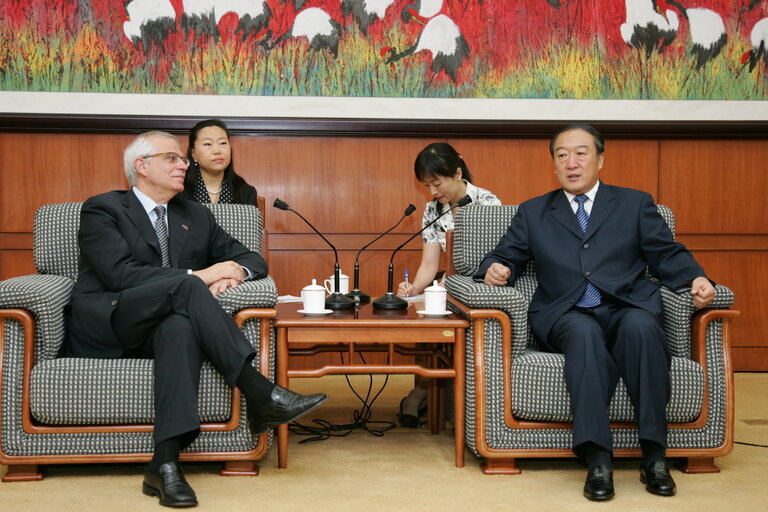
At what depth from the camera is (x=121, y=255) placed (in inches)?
97.2

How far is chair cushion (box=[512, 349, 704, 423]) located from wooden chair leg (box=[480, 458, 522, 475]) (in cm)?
16

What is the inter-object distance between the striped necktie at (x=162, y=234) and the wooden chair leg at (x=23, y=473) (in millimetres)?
765

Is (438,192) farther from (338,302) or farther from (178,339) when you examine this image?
(178,339)

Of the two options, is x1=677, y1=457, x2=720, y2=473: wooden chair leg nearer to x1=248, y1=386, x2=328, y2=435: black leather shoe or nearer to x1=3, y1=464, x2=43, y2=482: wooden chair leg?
x1=248, y1=386, x2=328, y2=435: black leather shoe

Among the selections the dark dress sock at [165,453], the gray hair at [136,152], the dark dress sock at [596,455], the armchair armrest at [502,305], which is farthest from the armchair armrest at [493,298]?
the gray hair at [136,152]

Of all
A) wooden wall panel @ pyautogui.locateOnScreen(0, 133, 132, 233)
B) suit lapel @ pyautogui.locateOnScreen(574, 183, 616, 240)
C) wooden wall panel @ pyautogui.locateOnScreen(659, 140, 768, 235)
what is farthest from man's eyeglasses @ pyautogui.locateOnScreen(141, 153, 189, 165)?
wooden wall panel @ pyautogui.locateOnScreen(659, 140, 768, 235)

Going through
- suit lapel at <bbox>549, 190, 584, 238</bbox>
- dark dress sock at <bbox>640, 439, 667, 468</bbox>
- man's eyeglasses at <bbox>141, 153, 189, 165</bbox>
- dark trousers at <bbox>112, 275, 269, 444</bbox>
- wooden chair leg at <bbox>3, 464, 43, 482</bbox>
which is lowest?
wooden chair leg at <bbox>3, 464, 43, 482</bbox>

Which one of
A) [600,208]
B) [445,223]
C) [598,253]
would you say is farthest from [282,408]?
Result: [445,223]

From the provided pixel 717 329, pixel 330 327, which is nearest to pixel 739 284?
pixel 717 329

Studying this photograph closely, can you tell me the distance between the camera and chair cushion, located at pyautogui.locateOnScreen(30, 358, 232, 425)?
229cm

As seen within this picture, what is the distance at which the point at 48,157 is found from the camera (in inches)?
163

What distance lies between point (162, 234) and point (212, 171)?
98cm

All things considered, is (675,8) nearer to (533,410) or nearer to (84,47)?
(533,410)

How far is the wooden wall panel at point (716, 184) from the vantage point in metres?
4.38
